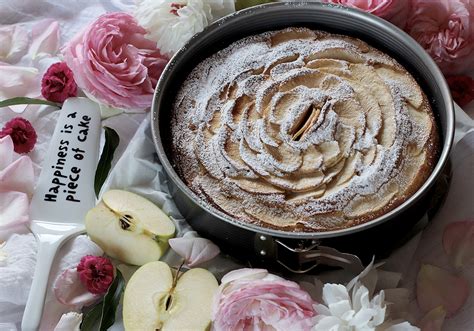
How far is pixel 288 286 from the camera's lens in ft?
3.75

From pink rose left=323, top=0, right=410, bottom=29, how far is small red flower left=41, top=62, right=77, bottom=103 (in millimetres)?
532

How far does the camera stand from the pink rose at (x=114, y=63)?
1.40 meters

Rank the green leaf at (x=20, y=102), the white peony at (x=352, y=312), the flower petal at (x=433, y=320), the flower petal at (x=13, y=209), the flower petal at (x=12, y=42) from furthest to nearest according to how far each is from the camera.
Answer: the flower petal at (x=12, y=42), the green leaf at (x=20, y=102), the flower petal at (x=13, y=209), the flower petal at (x=433, y=320), the white peony at (x=352, y=312)

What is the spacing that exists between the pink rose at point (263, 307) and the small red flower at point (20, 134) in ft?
1.75

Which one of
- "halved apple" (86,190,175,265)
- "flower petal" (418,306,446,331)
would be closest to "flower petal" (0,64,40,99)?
"halved apple" (86,190,175,265)

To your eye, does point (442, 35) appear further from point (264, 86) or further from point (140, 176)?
point (140, 176)

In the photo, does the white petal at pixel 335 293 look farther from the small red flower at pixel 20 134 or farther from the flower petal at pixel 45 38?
the flower petal at pixel 45 38

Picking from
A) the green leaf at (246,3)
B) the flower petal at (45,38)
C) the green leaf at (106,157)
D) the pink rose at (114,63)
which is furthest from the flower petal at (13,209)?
the green leaf at (246,3)


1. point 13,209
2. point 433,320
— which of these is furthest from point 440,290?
point 13,209

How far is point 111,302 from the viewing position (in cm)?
128

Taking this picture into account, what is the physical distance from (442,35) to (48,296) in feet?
2.82

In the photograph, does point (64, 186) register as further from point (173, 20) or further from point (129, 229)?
point (173, 20)

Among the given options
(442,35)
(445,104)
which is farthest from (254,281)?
(442,35)

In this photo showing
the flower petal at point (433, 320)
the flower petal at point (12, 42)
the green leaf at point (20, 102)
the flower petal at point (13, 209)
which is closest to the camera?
the flower petal at point (433, 320)
